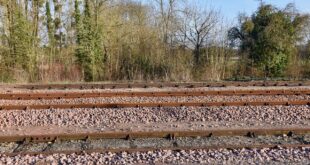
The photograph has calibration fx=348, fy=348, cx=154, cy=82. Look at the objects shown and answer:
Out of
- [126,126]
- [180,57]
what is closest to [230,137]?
[126,126]

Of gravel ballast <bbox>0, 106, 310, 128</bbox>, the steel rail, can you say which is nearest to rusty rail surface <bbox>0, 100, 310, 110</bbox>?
gravel ballast <bbox>0, 106, 310, 128</bbox>

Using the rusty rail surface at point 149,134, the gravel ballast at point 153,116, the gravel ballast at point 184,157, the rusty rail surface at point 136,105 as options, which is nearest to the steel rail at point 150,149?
the gravel ballast at point 184,157

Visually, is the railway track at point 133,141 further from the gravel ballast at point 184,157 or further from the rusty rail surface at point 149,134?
the gravel ballast at point 184,157

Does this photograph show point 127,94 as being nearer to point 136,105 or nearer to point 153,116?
point 136,105

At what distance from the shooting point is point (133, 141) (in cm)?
805

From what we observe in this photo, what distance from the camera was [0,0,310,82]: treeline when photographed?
24266 mm

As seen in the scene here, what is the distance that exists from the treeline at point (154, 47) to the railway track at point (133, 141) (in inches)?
549

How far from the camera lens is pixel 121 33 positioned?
2802 cm

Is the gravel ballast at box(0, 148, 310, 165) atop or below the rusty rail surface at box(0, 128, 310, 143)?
below

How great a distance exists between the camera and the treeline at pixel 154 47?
24266 mm

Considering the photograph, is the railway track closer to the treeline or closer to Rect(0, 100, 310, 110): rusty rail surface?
Rect(0, 100, 310, 110): rusty rail surface

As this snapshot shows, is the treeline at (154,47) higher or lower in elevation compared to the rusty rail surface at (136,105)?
higher

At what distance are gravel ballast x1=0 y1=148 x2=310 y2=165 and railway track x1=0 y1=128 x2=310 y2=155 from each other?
190 mm

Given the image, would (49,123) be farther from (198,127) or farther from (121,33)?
(121,33)
